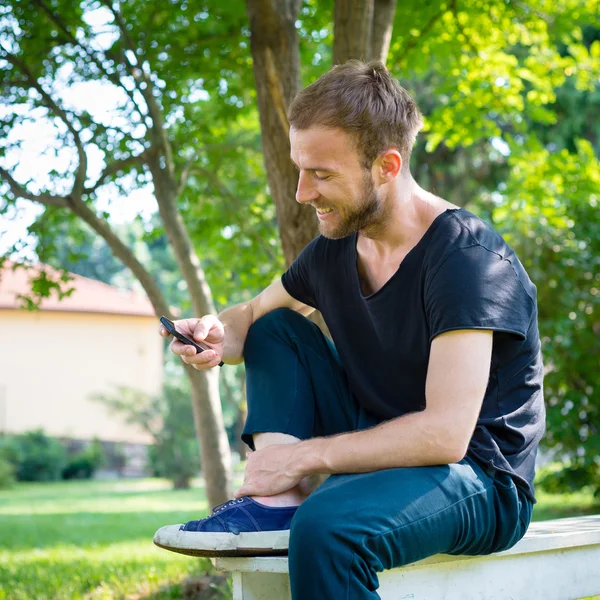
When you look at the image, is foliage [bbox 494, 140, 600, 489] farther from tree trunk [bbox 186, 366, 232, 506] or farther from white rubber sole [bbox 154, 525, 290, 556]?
white rubber sole [bbox 154, 525, 290, 556]

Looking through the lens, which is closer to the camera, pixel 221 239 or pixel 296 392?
pixel 296 392

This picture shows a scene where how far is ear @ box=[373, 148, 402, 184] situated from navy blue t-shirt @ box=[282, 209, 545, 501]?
0.68 feet

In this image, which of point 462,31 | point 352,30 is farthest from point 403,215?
point 462,31

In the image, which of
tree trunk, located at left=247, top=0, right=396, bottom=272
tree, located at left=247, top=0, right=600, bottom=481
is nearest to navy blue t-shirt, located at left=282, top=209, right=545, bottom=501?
tree trunk, located at left=247, top=0, right=396, bottom=272

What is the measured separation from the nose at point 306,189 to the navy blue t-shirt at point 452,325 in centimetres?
28

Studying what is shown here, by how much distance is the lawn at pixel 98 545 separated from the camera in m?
4.36

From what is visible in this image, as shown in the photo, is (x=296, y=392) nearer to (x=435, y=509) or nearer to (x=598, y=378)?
(x=435, y=509)

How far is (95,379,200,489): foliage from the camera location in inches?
720

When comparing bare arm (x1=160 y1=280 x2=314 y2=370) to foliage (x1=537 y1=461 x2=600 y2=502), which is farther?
foliage (x1=537 y1=461 x2=600 y2=502)

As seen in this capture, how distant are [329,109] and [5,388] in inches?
1100

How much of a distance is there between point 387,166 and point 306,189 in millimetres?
244

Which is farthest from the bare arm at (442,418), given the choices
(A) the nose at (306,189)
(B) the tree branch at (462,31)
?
A: (B) the tree branch at (462,31)

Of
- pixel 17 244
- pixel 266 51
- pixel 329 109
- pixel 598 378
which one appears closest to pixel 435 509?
pixel 329 109

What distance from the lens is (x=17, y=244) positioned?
5.83m
